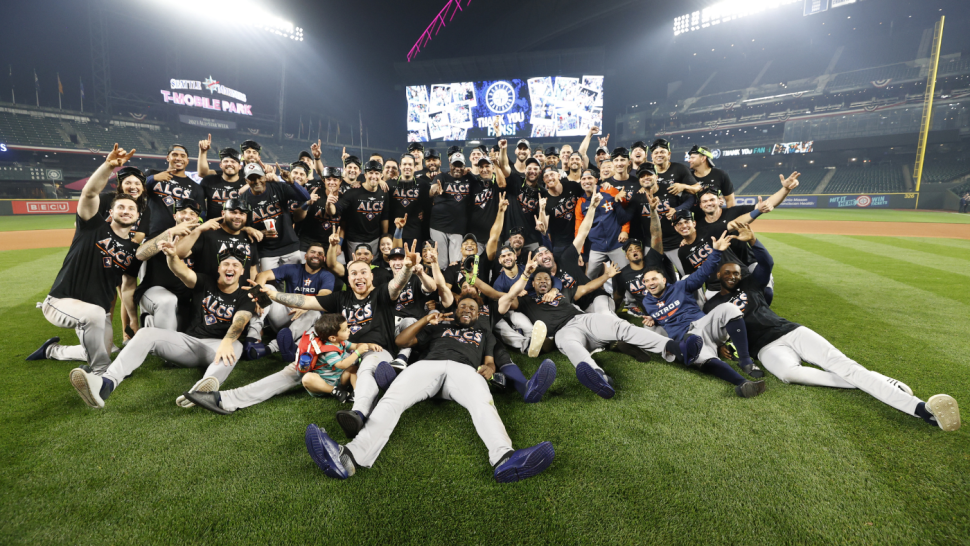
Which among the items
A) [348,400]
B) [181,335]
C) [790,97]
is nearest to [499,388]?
[348,400]

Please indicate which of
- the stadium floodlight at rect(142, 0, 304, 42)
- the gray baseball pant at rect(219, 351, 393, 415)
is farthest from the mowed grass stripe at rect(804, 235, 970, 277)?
the stadium floodlight at rect(142, 0, 304, 42)

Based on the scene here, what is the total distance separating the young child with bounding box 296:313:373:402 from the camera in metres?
3.84

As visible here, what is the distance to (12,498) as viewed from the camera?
2.52 m

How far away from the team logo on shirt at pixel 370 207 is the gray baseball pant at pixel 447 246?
101 cm

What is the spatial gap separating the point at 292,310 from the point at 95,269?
2.03m

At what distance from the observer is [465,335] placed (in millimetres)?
4246

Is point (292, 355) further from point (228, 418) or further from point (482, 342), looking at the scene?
point (482, 342)

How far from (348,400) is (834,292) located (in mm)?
9300

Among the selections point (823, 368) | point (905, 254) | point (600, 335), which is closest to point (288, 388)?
point (600, 335)

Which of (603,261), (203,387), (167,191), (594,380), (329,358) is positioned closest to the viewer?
(203,387)

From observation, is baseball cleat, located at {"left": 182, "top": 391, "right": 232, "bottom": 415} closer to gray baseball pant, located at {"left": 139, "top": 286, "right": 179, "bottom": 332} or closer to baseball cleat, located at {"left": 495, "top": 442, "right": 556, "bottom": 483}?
gray baseball pant, located at {"left": 139, "top": 286, "right": 179, "bottom": 332}

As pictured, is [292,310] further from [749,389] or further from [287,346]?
[749,389]

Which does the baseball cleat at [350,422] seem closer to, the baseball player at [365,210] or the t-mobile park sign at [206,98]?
the baseball player at [365,210]

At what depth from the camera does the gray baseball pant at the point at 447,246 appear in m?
6.89
